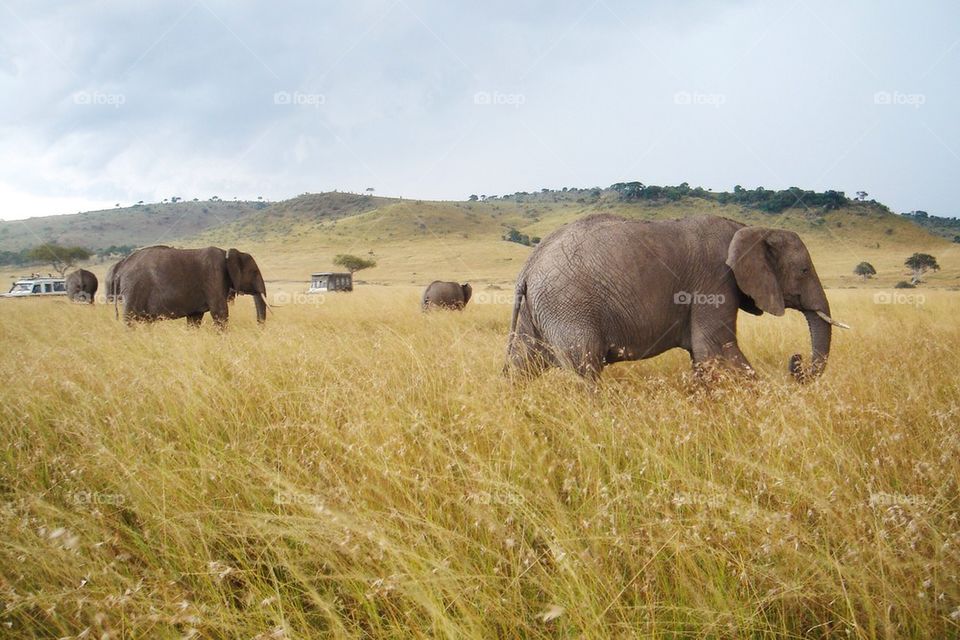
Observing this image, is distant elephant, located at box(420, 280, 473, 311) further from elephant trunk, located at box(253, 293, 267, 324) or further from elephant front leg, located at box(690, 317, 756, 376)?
elephant front leg, located at box(690, 317, 756, 376)

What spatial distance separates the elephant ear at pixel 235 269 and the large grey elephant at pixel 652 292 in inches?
283

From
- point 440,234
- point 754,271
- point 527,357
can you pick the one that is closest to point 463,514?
point 527,357

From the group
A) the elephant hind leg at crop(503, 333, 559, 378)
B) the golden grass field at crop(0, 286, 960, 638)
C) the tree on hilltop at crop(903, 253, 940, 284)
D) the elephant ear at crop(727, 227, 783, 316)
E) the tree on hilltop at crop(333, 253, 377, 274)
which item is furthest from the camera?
the tree on hilltop at crop(333, 253, 377, 274)

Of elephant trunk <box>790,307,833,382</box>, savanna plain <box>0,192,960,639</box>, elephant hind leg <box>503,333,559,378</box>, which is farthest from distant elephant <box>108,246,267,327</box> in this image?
elephant trunk <box>790,307,833,382</box>

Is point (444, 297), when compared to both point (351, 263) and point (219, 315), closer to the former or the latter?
point (219, 315)

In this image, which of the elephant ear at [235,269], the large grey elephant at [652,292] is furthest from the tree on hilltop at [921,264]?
the elephant ear at [235,269]

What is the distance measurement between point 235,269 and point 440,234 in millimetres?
77365

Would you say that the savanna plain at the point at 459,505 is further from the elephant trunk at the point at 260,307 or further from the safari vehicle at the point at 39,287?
the safari vehicle at the point at 39,287

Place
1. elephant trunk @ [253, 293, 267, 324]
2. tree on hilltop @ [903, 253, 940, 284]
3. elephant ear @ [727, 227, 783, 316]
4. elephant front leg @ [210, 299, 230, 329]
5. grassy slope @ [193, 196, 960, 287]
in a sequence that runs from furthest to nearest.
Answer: grassy slope @ [193, 196, 960, 287] < tree on hilltop @ [903, 253, 940, 284] < elephant trunk @ [253, 293, 267, 324] < elephant front leg @ [210, 299, 230, 329] < elephant ear @ [727, 227, 783, 316]

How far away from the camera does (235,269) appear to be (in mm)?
10172

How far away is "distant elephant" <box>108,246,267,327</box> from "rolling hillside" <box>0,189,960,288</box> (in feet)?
84.7

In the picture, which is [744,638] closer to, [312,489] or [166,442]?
[312,489]

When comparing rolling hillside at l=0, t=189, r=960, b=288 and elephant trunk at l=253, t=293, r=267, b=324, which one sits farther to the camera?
rolling hillside at l=0, t=189, r=960, b=288

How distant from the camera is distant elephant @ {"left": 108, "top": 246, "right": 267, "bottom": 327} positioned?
30.6 ft
